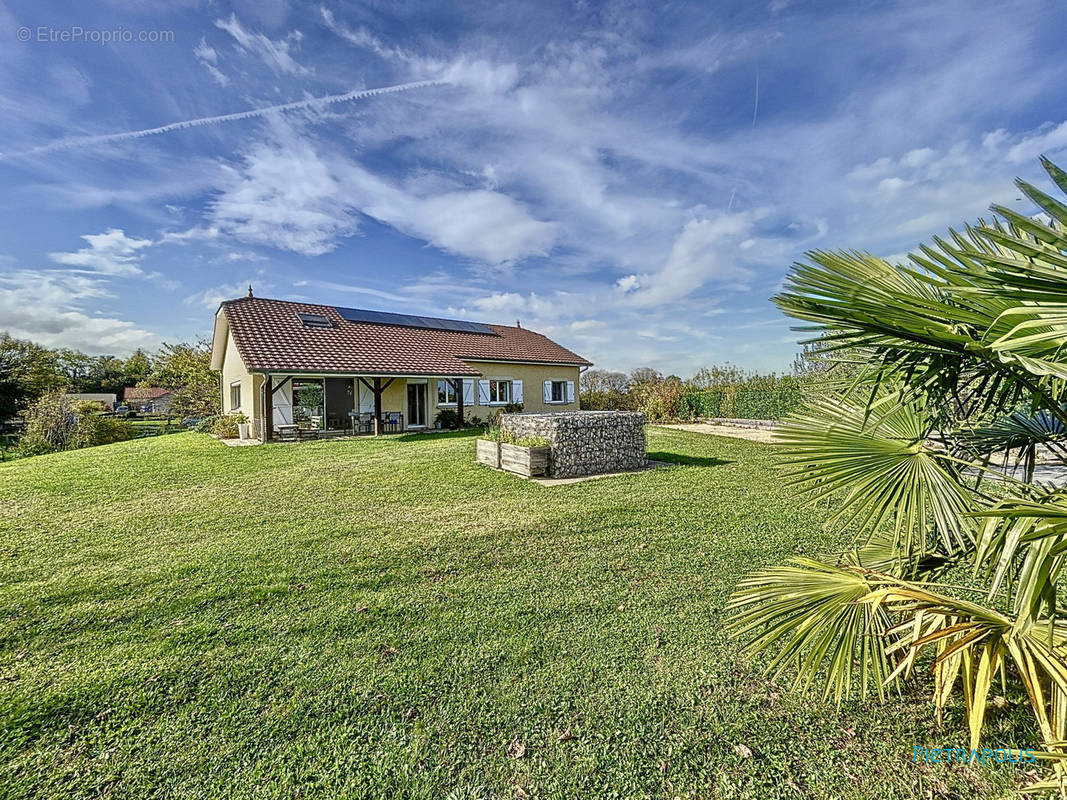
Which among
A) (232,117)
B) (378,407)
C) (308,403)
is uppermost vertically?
(232,117)

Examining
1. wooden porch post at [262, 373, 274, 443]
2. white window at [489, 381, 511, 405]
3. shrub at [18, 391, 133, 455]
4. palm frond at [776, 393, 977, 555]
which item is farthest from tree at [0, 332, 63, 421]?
palm frond at [776, 393, 977, 555]

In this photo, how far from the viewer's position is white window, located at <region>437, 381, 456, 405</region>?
19125 millimetres

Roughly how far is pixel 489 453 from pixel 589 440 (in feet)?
8.35

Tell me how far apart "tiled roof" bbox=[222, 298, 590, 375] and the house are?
1.6 inches

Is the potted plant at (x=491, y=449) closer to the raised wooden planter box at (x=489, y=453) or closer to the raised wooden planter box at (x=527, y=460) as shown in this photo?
the raised wooden planter box at (x=489, y=453)

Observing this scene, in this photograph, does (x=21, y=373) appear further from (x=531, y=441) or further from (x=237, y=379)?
(x=531, y=441)

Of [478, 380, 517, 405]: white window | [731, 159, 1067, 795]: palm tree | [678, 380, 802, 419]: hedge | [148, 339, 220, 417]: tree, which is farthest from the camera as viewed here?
[148, 339, 220, 417]: tree

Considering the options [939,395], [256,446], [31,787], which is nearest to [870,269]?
[939,395]

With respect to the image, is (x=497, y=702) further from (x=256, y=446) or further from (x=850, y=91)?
(x=256, y=446)

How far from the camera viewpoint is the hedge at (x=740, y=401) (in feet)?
62.4

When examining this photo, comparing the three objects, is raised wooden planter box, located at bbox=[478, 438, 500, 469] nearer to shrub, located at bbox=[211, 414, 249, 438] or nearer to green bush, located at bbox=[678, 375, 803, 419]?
shrub, located at bbox=[211, 414, 249, 438]

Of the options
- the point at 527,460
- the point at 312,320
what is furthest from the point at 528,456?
the point at 312,320

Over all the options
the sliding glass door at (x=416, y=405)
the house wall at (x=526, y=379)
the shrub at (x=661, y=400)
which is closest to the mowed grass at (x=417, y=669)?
the sliding glass door at (x=416, y=405)

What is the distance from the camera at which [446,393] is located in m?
19.4
